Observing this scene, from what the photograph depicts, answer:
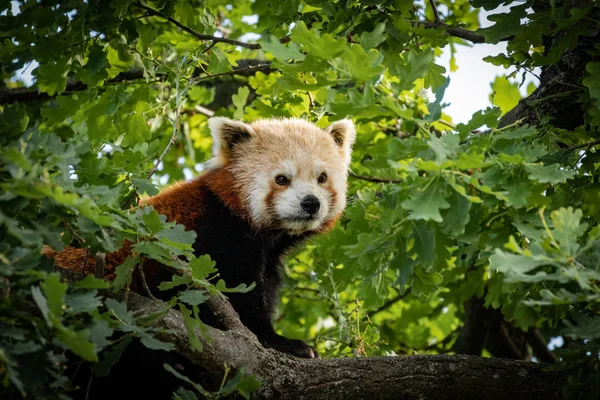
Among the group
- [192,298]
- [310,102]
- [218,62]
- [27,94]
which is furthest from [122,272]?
[27,94]

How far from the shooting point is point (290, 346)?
4266mm

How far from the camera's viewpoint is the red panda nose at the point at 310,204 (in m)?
4.71

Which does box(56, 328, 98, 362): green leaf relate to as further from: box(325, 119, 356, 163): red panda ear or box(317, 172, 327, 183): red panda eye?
box(325, 119, 356, 163): red panda ear

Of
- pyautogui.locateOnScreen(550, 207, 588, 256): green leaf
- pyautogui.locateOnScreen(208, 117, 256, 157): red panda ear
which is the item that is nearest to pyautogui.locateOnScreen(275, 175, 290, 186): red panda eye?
pyautogui.locateOnScreen(208, 117, 256, 157): red panda ear

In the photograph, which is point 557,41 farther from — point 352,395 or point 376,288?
point 352,395

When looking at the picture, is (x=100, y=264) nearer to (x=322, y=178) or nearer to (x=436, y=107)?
(x=436, y=107)

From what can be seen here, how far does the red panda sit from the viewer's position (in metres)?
4.40

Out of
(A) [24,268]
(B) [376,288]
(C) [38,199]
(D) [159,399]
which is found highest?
(C) [38,199]

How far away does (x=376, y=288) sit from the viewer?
13.3 ft

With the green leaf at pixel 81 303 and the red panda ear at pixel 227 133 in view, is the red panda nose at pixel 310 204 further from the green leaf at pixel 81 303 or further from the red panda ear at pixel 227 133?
the green leaf at pixel 81 303

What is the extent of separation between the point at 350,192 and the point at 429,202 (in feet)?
9.70

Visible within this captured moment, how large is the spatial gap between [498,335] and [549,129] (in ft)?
10.9

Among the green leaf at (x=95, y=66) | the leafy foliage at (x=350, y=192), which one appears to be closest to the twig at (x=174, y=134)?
the leafy foliage at (x=350, y=192)

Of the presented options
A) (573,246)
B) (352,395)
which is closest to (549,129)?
(573,246)
